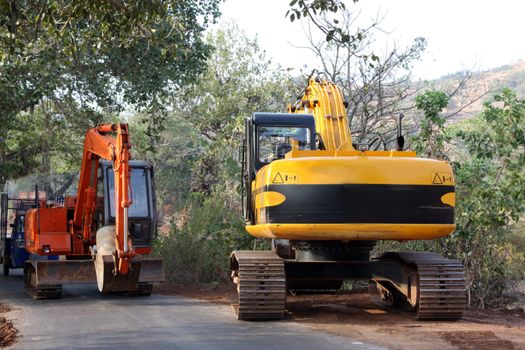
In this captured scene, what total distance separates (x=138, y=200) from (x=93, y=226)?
110cm

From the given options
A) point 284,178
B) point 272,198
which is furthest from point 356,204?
point 272,198

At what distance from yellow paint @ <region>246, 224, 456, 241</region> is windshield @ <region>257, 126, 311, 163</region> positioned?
2.00 m

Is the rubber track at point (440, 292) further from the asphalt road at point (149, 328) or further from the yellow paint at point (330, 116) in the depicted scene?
the yellow paint at point (330, 116)

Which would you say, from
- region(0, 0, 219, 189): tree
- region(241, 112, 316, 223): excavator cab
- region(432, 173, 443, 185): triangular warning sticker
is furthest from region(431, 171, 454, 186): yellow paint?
region(0, 0, 219, 189): tree

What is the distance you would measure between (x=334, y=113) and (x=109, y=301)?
19.6ft

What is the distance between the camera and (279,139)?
14.3 metres

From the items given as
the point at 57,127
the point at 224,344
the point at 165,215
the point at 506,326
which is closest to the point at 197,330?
the point at 224,344

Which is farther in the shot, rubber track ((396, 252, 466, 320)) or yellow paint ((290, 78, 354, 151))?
yellow paint ((290, 78, 354, 151))

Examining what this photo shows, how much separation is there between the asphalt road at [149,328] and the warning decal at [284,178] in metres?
1.97

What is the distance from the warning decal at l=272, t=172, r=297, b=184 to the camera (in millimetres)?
12234


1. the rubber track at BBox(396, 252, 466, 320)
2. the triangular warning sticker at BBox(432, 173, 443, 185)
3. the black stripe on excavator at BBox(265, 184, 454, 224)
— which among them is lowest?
the rubber track at BBox(396, 252, 466, 320)

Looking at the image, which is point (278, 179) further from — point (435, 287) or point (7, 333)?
point (7, 333)

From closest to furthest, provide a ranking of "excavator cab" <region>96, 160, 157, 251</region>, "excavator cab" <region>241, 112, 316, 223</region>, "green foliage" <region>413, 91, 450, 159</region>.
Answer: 1. "excavator cab" <region>241, 112, 316, 223</region>
2. "green foliage" <region>413, 91, 450, 159</region>
3. "excavator cab" <region>96, 160, 157, 251</region>

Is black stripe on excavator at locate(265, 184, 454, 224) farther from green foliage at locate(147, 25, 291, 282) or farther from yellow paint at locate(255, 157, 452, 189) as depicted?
green foliage at locate(147, 25, 291, 282)
